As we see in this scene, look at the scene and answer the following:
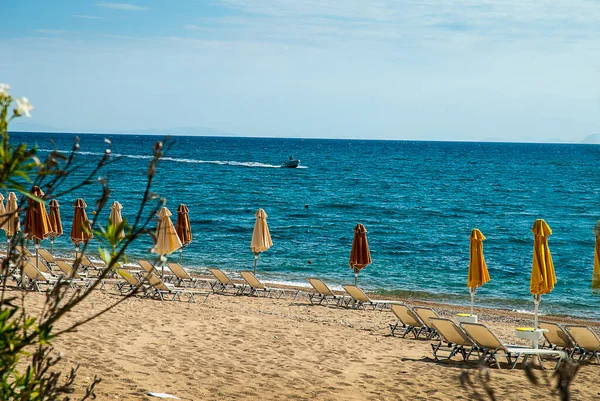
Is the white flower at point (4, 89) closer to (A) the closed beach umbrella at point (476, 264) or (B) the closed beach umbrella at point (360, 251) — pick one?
(A) the closed beach umbrella at point (476, 264)

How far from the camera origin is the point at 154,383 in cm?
775

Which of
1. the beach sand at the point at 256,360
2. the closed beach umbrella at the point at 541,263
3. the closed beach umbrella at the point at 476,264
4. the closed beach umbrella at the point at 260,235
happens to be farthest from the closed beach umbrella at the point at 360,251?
the closed beach umbrella at the point at 541,263

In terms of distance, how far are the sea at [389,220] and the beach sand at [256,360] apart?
59.4 inches

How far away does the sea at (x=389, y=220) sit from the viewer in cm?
2162

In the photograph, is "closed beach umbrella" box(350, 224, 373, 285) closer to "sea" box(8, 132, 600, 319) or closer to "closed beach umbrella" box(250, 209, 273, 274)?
"closed beach umbrella" box(250, 209, 273, 274)

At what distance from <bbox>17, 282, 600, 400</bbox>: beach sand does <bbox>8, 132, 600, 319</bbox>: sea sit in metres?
1.51

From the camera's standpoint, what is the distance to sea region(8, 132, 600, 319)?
21.6 m

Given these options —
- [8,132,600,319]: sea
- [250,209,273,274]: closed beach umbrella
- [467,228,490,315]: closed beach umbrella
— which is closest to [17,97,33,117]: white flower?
[8,132,600,319]: sea

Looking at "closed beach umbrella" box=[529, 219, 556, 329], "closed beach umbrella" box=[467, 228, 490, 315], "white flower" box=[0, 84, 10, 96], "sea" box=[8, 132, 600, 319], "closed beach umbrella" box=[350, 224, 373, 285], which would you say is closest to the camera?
"white flower" box=[0, 84, 10, 96]

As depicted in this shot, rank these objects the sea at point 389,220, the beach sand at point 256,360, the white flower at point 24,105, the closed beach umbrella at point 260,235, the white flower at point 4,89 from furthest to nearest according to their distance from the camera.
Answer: the sea at point 389,220, the closed beach umbrella at point 260,235, the beach sand at point 256,360, the white flower at point 4,89, the white flower at point 24,105

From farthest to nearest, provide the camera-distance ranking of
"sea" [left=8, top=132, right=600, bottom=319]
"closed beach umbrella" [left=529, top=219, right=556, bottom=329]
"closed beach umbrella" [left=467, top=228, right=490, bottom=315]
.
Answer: "sea" [left=8, top=132, right=600, bottom=319]
"closed beach umbrella" [left=467, top=228, right=490, bottom=315]
"closed beach umbrella" [left=529, top=219, right=556, bottom=329]

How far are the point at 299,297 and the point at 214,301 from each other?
2445 millimetres

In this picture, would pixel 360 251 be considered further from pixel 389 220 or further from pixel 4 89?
pixel 389 220

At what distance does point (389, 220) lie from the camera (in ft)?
126
